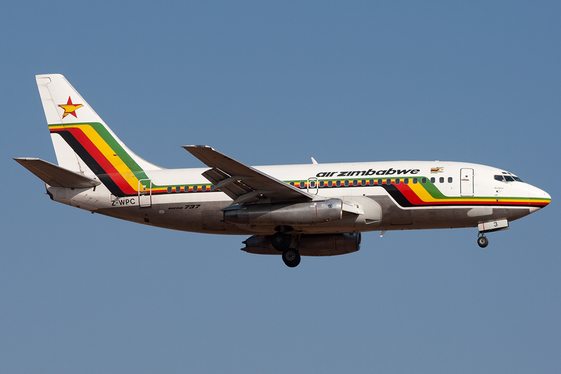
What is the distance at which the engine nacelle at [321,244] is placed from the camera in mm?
43062

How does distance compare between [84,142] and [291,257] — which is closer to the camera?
[291,257]

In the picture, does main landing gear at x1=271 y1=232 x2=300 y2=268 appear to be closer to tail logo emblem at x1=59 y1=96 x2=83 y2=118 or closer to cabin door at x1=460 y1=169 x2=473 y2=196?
cabin door at x1=460 y1=169 x2=473 y2=196

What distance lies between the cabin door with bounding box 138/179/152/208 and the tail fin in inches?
10.6

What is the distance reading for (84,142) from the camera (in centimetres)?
4403

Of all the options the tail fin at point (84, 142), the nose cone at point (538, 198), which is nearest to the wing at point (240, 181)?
the tail fin at point (84, 142)

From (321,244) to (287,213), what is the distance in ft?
17.0

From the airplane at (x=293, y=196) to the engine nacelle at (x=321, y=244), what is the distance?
55 millimetres

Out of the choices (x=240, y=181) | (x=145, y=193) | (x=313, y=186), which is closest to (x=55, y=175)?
(x=145, y=193)

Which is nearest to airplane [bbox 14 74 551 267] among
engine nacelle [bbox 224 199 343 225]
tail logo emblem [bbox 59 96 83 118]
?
engine nacelle [bbox 224 199 343 225]

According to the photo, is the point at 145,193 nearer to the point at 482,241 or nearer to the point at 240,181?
the point at 240,181

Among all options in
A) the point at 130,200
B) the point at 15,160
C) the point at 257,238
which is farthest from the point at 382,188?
the point at 15,160

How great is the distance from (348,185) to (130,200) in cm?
1168

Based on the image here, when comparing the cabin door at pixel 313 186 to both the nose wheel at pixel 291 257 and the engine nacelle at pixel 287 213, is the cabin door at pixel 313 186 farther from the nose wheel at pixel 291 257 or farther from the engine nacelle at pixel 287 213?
the nose wheel at pixel 291 257

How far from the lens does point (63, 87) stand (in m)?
45.3
